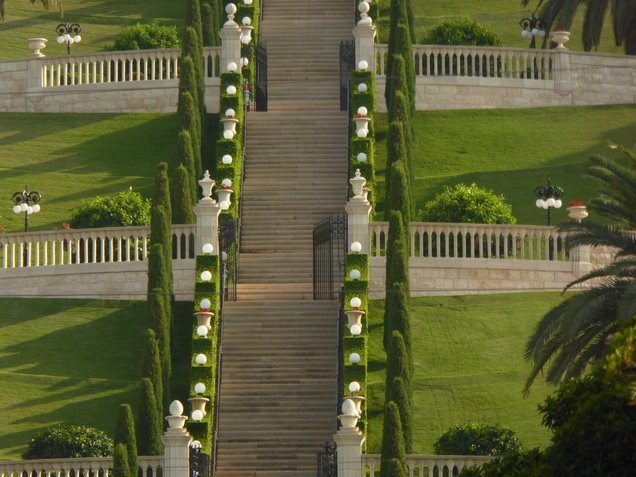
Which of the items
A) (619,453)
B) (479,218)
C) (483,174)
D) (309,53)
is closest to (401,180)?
(479,218)

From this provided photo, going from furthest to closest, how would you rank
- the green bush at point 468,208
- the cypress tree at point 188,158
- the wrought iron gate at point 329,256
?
1. the cypress tree at point 188,158
2. the green bush at point 468,208
3. the wrought iron gate at point 329,256

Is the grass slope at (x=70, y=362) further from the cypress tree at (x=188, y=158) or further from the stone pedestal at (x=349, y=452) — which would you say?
the stone pedestal at (x=349, y=452)

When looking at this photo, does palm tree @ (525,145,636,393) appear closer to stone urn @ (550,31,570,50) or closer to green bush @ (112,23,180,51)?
stone urn @ (550,31,570,50)

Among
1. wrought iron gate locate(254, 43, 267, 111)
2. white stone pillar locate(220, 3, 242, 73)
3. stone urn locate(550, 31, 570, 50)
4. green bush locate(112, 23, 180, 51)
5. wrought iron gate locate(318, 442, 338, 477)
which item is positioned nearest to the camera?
wrought iron gate locate(318, 442, 338, 477)

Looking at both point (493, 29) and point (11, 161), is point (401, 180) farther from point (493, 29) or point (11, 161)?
point (493, 29)

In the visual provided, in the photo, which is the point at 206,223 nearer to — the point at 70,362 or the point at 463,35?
the point at 70,362

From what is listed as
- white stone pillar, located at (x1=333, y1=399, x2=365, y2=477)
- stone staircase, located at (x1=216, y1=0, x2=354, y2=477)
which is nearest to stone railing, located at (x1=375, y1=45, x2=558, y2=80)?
stone staircase, located at (x1=216, y1=0, x2=354, y2=477)

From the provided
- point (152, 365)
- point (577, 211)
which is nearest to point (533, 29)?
point (577, 211)

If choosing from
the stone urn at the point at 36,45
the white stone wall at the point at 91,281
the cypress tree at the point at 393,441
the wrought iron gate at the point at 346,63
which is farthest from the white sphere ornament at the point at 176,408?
the stone urn at the point at 36,45
